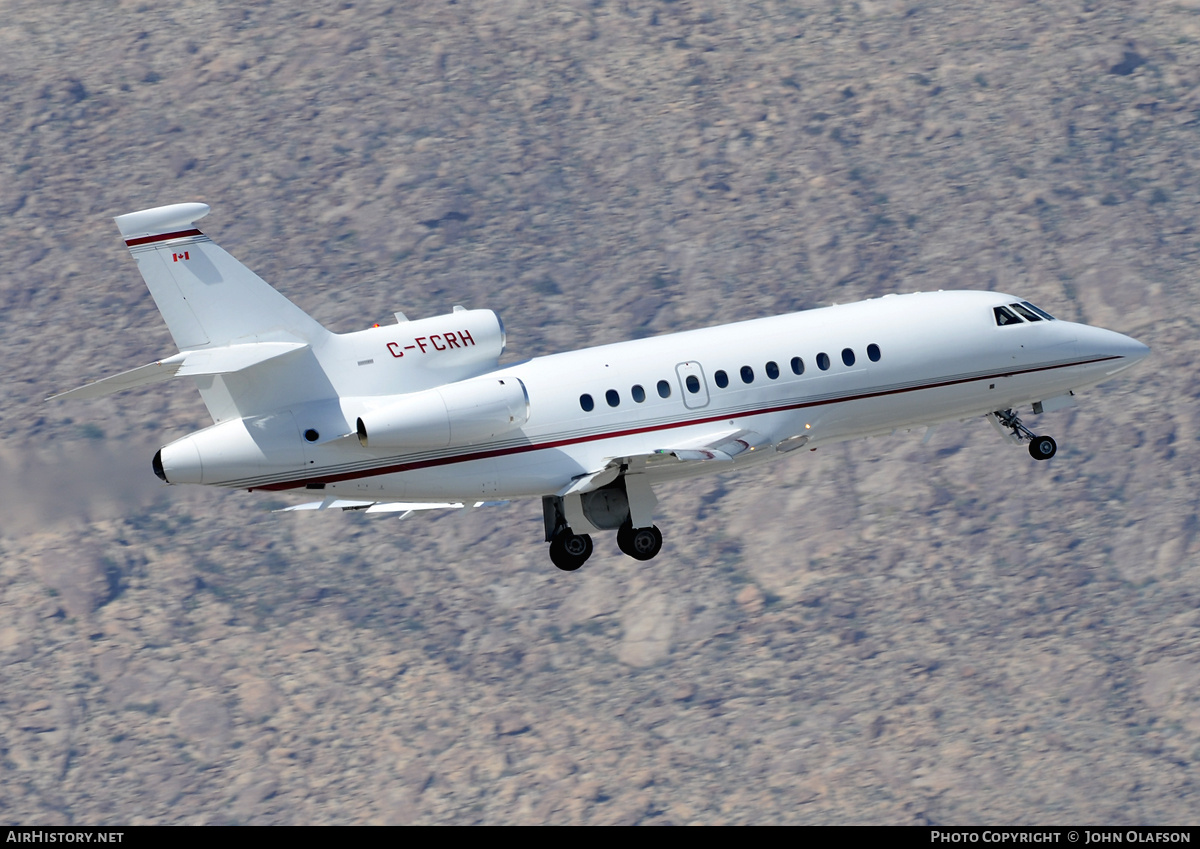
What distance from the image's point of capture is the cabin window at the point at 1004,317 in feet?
135

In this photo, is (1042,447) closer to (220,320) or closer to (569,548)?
(569,548)

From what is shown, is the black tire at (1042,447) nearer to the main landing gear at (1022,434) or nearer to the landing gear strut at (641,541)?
the main landing gear at (1022,434)

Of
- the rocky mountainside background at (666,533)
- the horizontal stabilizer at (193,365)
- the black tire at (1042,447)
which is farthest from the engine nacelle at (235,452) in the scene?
the rocky mountainside background at (666,533)

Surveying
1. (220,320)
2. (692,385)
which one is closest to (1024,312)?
(692,385)

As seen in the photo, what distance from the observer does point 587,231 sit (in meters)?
102

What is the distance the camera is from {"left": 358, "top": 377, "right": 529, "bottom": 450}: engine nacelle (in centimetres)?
3666

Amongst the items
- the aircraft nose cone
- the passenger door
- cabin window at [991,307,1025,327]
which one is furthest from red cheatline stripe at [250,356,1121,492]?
the aircraft nose cone

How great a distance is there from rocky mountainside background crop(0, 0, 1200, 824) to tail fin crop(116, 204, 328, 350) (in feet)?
146

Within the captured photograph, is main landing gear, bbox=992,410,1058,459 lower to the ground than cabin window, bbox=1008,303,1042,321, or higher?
lower

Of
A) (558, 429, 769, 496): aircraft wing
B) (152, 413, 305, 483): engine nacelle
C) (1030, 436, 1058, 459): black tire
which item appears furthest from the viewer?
(1030, 436, 1058, 459): black tire

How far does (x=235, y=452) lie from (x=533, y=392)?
5.92m

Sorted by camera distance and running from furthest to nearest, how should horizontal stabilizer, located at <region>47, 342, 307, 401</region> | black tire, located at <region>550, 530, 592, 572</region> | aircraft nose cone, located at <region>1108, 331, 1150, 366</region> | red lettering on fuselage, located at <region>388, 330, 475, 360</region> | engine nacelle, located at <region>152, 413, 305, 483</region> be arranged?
aircraft nose cone, located at <region>1108, 331, 1150, 366</region> < black tire, located at <region>550, 530, 592, 572</region> < red lettering on fuselage, located at <region>388, 330, 475, 360</region> < engine nacelle, located at <region>152, 413, 305, 483</region> < horizontal stabilizer, located at <region>47, 342, 307, 401</region>

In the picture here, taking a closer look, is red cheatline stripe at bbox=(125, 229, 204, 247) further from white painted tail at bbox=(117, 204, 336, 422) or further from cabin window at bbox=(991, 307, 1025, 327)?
cabin window at bbox=(991, 307, 1025, 327)
